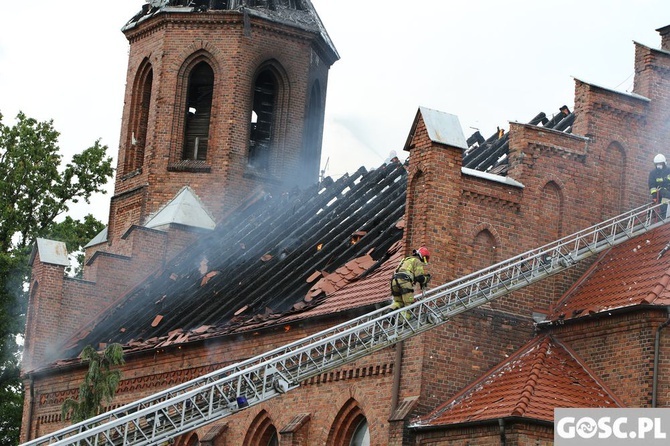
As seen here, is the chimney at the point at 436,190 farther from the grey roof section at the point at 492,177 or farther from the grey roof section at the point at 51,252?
the grey roof section at the point at 51,252

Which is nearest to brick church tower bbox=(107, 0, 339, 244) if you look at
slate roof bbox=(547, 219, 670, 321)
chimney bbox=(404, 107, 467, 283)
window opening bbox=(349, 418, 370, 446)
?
window opening bbox=(349, 418, 370, 446)

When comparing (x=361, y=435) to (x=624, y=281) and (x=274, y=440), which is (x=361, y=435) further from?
(x=624, y=281)

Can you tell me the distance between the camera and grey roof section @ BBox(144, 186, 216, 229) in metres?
40.2

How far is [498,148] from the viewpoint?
31.2 meters

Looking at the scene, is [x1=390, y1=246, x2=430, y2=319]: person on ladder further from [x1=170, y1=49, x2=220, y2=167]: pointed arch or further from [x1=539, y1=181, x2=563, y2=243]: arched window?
[x1=170, y1=49, x2=220, y2=167]: pointed arch

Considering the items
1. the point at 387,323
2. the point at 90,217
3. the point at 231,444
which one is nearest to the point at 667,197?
the point at 387,323

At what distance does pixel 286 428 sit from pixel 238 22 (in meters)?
16.0

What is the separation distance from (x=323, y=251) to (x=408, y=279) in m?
8.48

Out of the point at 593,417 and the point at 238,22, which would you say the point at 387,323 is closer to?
the point at 593,417

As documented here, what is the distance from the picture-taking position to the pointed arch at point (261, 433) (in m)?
30.0

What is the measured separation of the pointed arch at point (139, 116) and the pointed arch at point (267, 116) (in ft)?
10.3

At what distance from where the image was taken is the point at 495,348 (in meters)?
25.7

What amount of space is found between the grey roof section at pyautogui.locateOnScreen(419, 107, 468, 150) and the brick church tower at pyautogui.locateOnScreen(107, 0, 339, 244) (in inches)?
581

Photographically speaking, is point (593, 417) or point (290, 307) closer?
point (593, 417)
